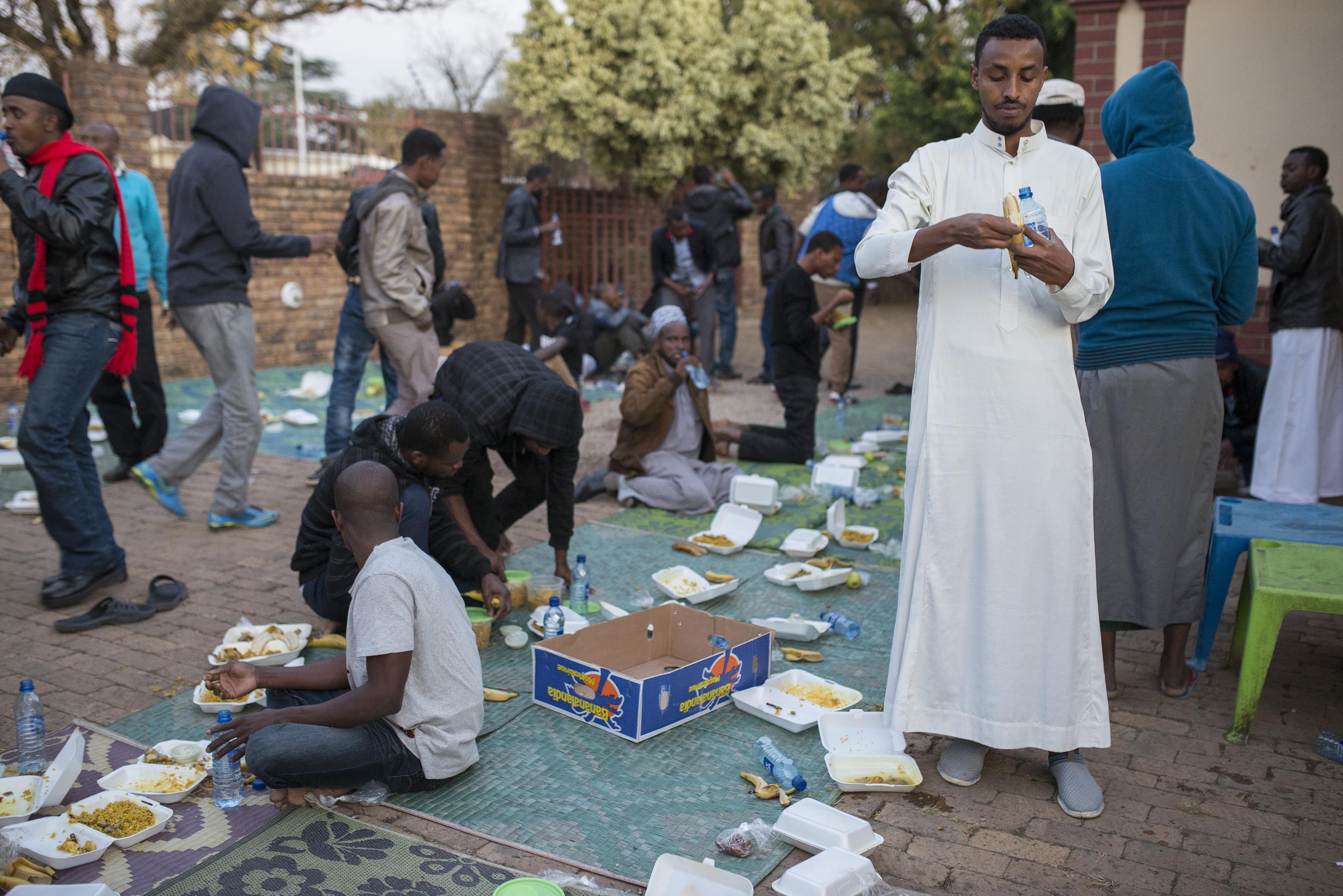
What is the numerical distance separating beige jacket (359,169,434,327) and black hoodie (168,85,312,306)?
43cm

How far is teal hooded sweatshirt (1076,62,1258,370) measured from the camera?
360 centimetres

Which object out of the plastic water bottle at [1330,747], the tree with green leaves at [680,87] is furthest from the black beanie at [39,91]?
the tree with green leaves at [680,87]

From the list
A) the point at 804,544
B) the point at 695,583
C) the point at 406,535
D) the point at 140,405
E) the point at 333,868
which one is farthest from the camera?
the point at 140,405

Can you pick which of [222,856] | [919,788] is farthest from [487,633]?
[919,788]

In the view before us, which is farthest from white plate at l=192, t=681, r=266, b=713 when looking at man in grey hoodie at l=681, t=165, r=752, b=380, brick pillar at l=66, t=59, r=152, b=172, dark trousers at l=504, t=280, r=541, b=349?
man in grey hoodie at l=681, t=165, r=752, b=380

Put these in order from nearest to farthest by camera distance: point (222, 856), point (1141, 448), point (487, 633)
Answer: point (222, 856), point (1141, 448), point (487, 633)

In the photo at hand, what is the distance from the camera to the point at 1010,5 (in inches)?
608

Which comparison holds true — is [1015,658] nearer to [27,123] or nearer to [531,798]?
[531,798]

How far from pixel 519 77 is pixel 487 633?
10583 millimetres

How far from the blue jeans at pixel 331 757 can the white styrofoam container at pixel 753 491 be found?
11.6 feet

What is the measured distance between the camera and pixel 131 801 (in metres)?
2.90

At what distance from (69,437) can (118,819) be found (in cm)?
236

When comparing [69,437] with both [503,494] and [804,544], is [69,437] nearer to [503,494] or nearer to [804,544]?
[503,494]

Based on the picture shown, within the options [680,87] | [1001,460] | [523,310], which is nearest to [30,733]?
[1001,460]
